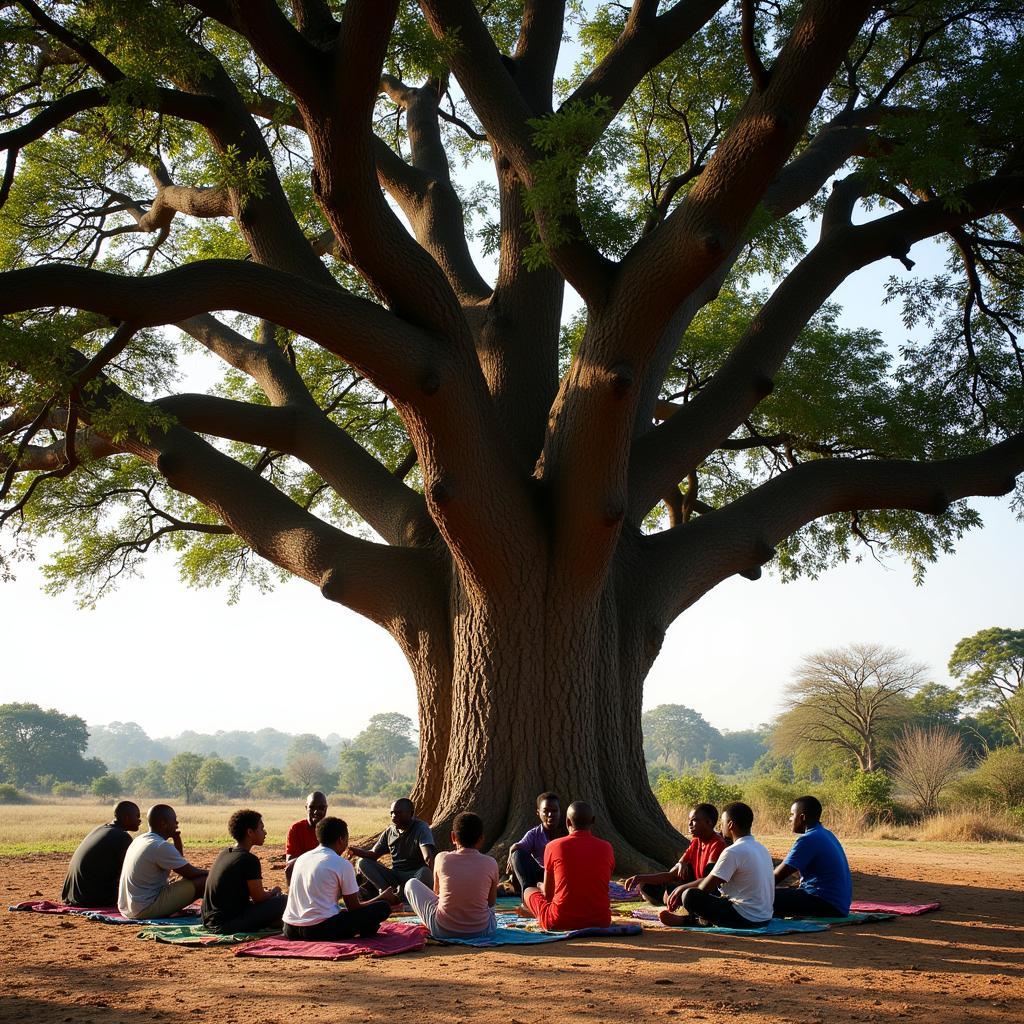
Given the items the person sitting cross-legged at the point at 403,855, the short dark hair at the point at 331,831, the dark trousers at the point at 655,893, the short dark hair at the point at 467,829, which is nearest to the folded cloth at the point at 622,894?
the dark trousers at the point at 655,893

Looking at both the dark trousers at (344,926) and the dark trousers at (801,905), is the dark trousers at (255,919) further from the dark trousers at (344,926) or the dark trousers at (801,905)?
the dark trousers at (801,905)

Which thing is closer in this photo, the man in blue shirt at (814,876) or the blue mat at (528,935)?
the blue mat at (528,935)

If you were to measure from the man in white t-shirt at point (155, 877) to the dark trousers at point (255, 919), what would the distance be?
66cm

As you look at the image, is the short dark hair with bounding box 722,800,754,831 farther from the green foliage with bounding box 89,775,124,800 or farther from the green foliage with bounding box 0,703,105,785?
the green foliage with bounding box 0,703,105,785

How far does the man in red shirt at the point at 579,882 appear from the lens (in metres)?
6.73

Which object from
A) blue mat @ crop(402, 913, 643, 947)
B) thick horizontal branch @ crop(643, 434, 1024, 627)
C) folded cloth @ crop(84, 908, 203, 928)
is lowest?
folded cloth @ crop(84, 908, 203, 928)

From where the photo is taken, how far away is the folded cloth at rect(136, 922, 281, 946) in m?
6.54

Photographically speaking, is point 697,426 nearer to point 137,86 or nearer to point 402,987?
point 137,86

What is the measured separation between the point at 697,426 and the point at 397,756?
125 m

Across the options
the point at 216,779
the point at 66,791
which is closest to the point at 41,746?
the point at 66,791

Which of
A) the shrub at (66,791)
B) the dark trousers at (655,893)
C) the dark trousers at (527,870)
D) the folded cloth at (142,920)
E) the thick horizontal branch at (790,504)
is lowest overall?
the shrub at (66,791)

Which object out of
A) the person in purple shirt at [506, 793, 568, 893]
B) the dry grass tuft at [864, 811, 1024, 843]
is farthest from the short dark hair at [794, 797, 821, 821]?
the dry grass tuft at [864, 811, 1024, 843]

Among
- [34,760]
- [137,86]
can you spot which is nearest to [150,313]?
[137,86]

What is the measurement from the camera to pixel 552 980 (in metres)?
5.36
